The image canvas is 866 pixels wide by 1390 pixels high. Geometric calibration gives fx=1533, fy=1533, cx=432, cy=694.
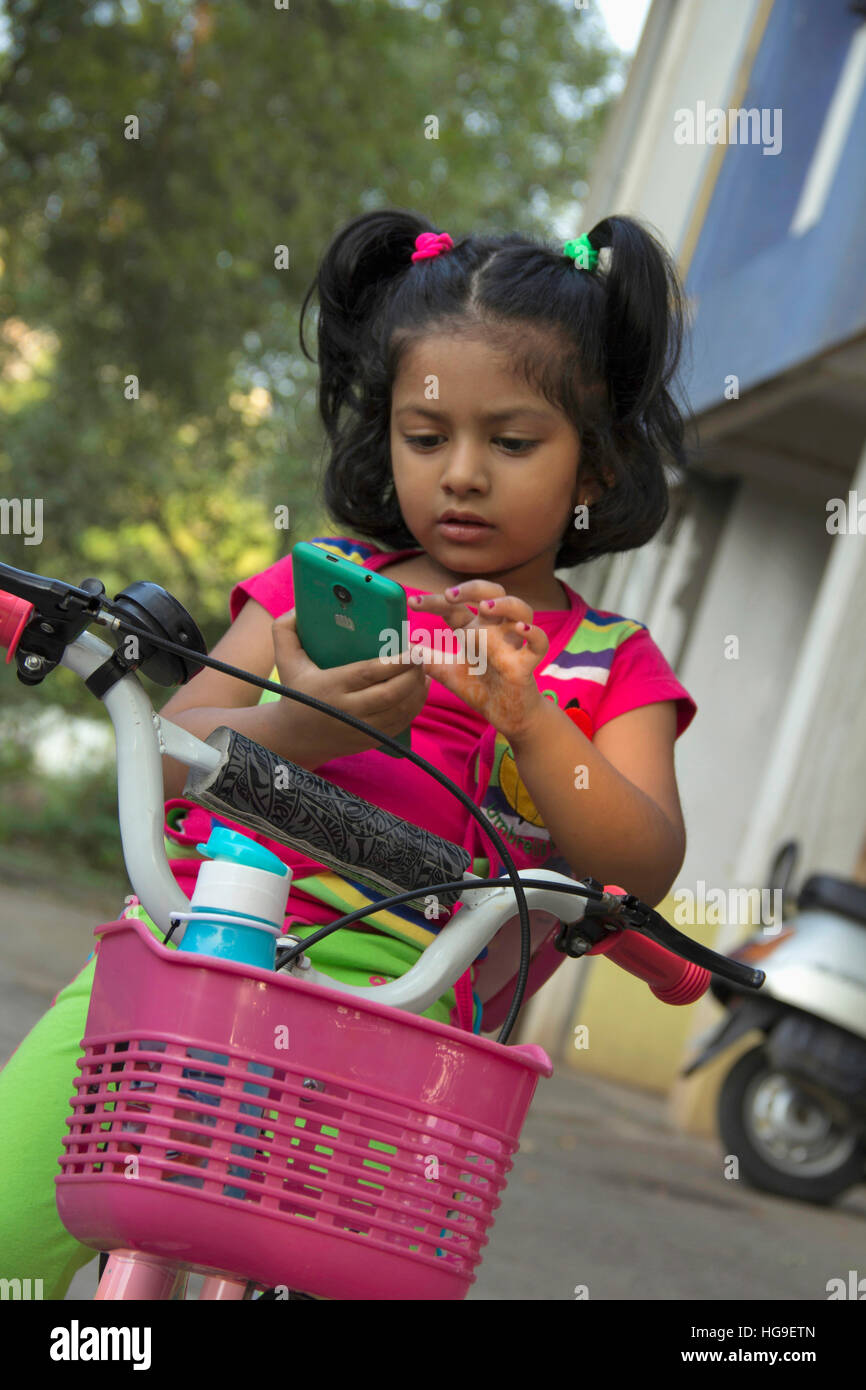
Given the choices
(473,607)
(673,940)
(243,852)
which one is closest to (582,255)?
(473,607)

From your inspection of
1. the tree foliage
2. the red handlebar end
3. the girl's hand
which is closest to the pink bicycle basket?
the red handlebar end

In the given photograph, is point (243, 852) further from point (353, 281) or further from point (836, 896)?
point (836, 896)

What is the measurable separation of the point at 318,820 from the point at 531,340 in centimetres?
87

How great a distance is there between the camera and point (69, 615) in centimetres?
129

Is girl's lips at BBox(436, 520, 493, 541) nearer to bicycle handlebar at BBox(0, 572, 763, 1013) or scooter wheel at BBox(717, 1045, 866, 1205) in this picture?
bicycle handlebar at BBox(0, 572, 763, 1013)

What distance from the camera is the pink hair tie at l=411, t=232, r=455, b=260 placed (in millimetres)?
2197

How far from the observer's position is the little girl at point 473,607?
154 centimetres

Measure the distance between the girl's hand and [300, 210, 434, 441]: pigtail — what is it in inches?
35.8

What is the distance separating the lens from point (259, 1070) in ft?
3.85

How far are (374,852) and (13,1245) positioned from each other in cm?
58

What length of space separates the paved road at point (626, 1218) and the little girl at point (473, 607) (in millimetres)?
1640

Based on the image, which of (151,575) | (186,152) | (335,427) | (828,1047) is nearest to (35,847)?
A: (151,575)

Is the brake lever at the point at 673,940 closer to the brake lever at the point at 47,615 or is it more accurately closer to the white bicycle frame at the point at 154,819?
the white bicycle frame at the point at 154,819

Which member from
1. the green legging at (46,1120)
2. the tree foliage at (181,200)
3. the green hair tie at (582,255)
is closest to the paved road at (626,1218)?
the green legging at (46,1120)
